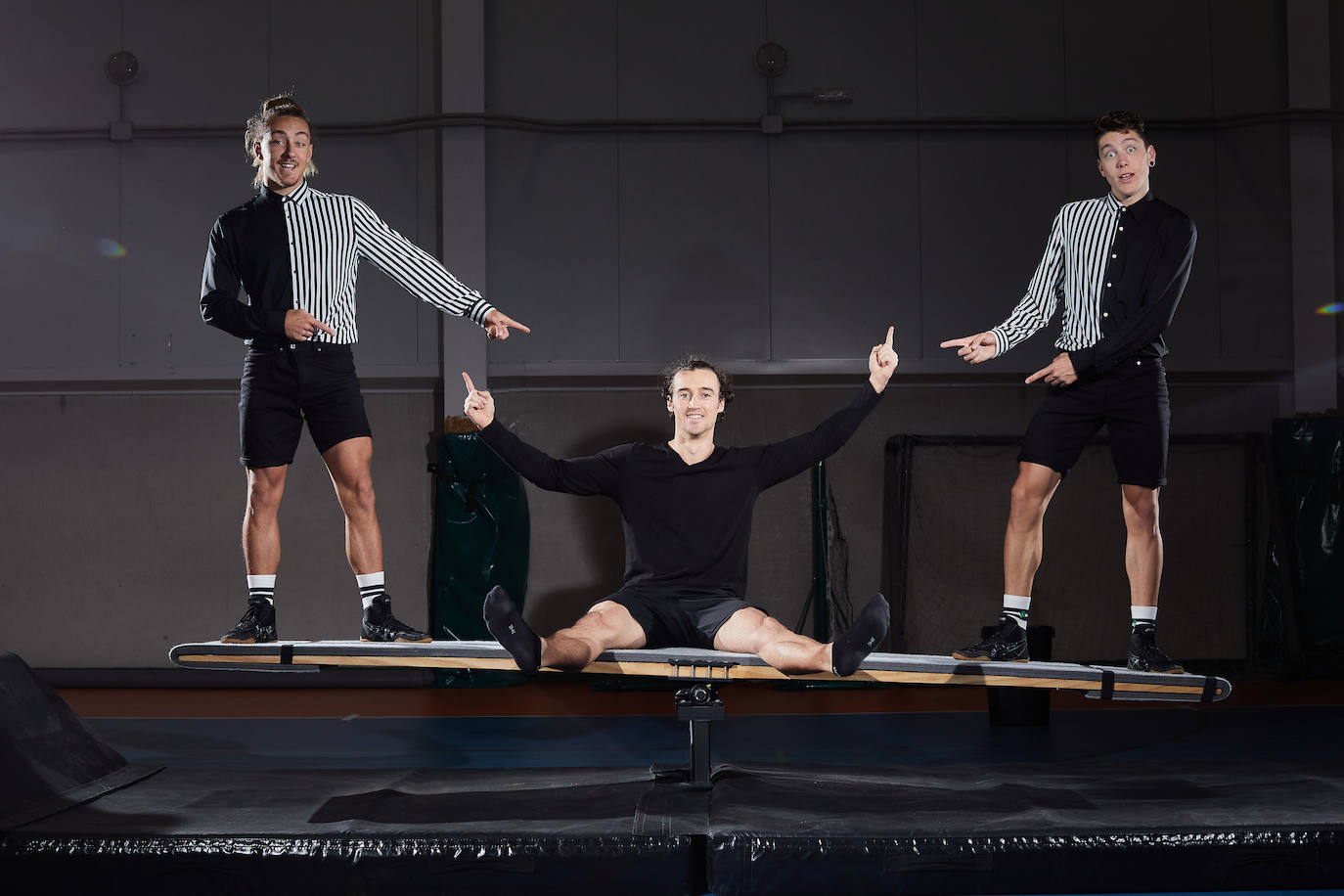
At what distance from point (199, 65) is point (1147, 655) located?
8196 millimetres

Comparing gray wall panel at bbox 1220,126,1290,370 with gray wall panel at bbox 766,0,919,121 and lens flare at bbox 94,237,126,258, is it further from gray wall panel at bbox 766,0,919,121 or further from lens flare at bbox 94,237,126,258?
lens flare at bbox 94,237,126,258

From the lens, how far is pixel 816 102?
851 centimetres

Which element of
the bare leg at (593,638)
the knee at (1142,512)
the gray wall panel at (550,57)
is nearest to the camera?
the bare leg at (593,638)

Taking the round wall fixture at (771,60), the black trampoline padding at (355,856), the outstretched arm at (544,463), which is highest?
the round wall fixture at (771,60)

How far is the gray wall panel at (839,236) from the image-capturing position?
8523 millimetres

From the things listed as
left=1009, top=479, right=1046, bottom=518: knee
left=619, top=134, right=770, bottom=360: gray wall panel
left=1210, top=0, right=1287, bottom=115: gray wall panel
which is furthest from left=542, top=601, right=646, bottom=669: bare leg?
left=1210, top=0, right=1287, bottom=115: gray wall panel

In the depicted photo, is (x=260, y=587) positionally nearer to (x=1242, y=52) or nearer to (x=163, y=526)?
(x=163, y=526)

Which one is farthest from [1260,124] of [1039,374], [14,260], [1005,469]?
[14,260]

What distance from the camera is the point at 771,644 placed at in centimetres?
366

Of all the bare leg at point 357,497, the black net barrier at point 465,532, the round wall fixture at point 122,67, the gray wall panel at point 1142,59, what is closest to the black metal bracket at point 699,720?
the bare leg at point 357,497

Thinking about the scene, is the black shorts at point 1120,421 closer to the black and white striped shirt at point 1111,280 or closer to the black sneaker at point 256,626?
the black and white striped shirt at point 1111,280

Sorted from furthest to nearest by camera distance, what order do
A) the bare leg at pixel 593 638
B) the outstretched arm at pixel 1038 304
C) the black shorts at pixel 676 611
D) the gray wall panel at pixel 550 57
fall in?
1. the gray wall panel at pixel 550 57
2. the outstretched arm at pixel 1038 304
3. the black shorts at pixel 676 611
4. the bare leg at pixel 593 638

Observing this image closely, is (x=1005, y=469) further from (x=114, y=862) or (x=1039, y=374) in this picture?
(x=114, y=862)

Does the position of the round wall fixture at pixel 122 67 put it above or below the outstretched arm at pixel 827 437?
above
